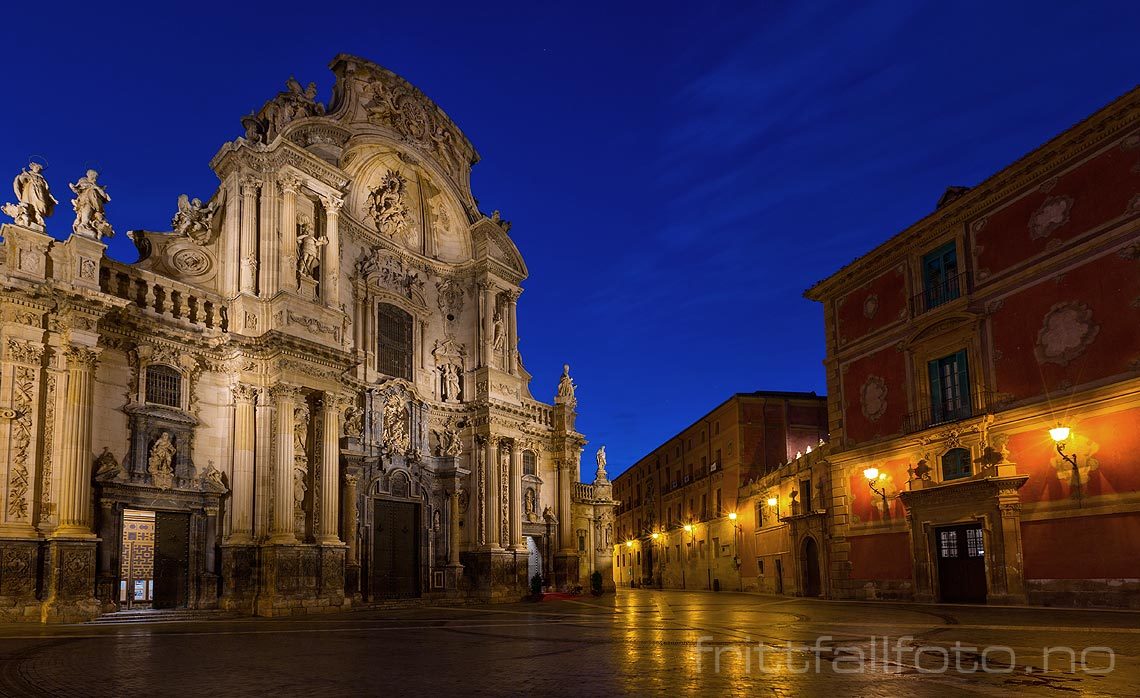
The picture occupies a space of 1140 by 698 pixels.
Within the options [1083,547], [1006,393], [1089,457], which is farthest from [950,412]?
[1083,547]

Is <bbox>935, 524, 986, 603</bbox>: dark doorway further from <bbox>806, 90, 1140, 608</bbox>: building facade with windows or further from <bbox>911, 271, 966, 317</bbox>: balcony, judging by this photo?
<bbox>911, 271, 966, 317</bbox>: balcony

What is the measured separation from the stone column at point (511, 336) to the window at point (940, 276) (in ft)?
54.2

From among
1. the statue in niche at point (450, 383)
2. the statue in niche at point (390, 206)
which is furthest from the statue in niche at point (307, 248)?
the statue in niche at point (450, 383)

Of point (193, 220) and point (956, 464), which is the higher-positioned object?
point (193, 220)

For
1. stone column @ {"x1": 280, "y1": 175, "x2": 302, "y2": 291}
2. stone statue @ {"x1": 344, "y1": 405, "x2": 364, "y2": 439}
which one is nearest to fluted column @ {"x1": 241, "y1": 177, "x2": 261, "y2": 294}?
stone column @ {"x1": 280, "y1": 175, "x2": 302, "y2": 291}

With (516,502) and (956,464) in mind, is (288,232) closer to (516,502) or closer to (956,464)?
(516,502)

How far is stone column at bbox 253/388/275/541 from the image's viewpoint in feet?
79.5

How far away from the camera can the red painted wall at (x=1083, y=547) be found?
20.5 metres

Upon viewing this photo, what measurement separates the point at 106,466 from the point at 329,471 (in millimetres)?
6593

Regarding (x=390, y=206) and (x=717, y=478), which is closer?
(x=390, y=206)

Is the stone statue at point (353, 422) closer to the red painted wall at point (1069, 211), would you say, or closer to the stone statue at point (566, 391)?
the stone statue at point (566, 391)

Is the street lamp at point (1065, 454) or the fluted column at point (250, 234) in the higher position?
the fluted column at point (250, 234)

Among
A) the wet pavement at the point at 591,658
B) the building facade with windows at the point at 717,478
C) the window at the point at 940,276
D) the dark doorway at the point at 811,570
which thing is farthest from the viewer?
the building facade with windows at the point at 717,478

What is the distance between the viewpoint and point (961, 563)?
25.8m
